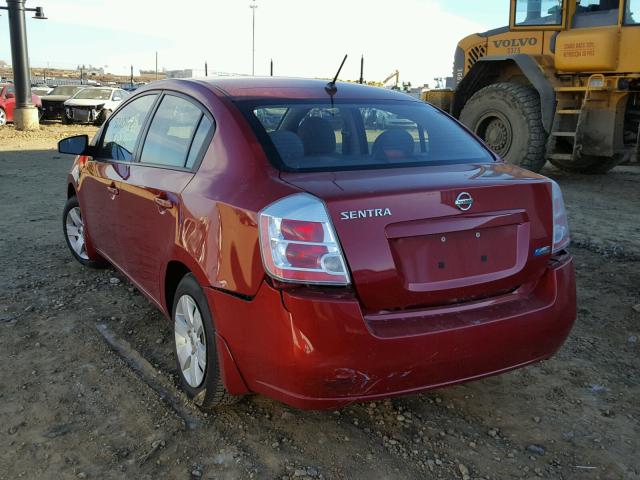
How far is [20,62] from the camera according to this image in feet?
57.3

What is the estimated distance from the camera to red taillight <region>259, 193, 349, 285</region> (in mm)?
2262

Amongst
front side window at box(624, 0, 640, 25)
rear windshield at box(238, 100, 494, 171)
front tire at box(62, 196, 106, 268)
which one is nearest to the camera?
rear windshield at box(238, 100, 494, 171)

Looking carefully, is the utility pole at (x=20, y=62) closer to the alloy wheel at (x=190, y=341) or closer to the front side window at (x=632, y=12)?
the front side window at (x=632, y=12)

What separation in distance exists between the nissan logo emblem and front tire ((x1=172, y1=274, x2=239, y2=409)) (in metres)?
1.17

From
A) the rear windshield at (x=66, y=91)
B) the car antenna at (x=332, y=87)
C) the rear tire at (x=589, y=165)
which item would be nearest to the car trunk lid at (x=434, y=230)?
the car antenna at (x=332, y=87)

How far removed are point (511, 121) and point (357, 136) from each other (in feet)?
22.7

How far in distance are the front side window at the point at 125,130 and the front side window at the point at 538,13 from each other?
7176mm

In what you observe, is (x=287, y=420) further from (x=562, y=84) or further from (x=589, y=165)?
(x=589, y=165)

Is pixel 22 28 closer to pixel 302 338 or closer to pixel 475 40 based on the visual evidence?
pixel 475 40

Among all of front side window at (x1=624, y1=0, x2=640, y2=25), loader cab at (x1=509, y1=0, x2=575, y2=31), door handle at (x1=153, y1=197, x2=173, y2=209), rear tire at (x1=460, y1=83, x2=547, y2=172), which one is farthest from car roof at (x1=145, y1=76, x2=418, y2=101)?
loader cab at (x1=509, y1=0, x2=575, y2=31)

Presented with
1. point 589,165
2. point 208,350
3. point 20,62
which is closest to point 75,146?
point 208,350

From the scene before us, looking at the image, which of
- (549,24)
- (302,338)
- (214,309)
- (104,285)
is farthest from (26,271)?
(549,24)

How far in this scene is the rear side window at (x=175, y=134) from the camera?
3.06 meters

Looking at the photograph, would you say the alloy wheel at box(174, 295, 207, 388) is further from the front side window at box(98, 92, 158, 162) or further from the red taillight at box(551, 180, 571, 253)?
the red taillight at box(551, 180, 571, 253)
